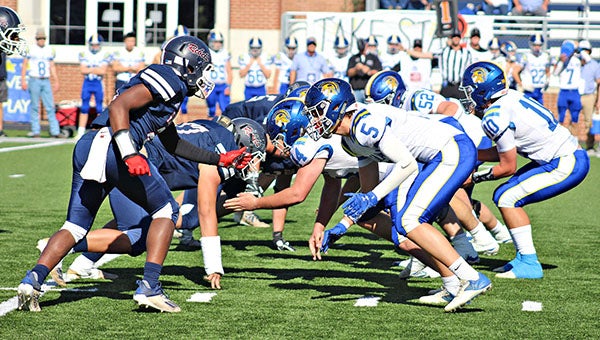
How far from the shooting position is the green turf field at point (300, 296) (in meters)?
5.40

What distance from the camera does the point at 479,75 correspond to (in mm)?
7164

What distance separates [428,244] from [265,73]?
14.8 m

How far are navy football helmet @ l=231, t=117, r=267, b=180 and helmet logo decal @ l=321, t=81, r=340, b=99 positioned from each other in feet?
3.82

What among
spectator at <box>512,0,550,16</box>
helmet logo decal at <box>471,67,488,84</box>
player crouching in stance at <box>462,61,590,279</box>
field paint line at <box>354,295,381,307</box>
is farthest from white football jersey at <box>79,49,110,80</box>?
field paint line at <box>354,295,381,307</box>

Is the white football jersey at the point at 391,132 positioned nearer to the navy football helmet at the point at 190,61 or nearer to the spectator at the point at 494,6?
the navy football helmet at the point at 190,61

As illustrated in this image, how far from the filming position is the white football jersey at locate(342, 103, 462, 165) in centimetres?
569

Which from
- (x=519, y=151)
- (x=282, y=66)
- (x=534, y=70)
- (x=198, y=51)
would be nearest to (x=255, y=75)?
(x=282, y=66)

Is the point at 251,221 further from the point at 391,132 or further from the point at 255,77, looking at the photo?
the point at 255,77

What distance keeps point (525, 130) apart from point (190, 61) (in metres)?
2.58

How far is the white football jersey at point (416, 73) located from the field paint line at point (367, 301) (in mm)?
14805

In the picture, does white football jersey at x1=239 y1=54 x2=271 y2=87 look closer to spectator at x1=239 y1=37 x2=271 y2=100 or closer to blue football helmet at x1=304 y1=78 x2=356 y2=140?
spectator at x1=239 y1=37 x2=271 y2=100

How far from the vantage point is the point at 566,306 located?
243 inches

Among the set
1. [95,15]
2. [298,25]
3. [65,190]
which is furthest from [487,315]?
[95,15]

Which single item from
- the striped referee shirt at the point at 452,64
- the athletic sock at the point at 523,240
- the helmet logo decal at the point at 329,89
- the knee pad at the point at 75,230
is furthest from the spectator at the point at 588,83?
the knee pad at the point at 75,230
